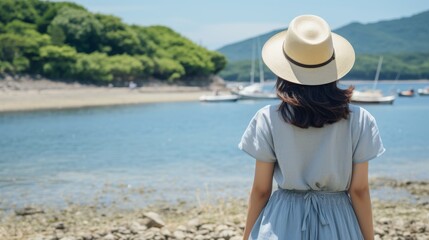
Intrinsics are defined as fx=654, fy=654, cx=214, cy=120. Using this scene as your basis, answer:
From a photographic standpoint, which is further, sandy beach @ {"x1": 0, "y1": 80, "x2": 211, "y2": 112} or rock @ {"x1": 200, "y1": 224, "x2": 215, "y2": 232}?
sandy beach @ {"x1": 0, "y1": 80, "x2": 211, "y2": 112}

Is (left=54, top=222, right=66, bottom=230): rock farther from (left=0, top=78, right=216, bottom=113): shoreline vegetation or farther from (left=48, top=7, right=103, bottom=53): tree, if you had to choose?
(left=48, top=7, right=103, bottom=53): tree

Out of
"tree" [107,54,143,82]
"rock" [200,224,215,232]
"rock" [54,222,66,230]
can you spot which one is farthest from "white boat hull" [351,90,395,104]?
"rock" [200,224,215,232]

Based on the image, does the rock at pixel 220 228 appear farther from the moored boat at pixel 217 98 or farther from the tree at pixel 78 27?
the tree at pixel 78 27

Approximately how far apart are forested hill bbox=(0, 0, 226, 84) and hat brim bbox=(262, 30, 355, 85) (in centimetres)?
6918

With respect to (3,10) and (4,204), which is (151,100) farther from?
(4,204)

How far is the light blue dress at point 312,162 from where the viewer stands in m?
2.83

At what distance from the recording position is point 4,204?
1227 cm

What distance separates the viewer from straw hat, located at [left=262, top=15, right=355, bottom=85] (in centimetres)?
282

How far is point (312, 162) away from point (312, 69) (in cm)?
40

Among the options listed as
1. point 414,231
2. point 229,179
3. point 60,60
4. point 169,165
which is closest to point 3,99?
point 60,60

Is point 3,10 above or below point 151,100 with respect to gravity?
above

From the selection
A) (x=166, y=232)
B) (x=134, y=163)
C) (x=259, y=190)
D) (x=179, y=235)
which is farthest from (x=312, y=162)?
(x=134, y=163)

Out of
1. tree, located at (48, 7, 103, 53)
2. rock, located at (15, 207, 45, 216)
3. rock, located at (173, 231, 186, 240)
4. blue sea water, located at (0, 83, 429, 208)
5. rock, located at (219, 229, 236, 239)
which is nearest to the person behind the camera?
rock, located at (219, 229, 236, 239)

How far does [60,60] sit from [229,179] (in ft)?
209
